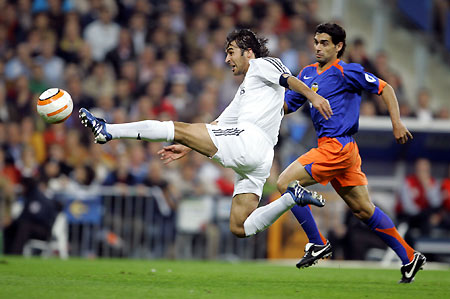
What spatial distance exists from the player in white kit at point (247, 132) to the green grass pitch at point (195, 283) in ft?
2.37

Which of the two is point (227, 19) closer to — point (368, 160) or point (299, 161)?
point (368, 160)

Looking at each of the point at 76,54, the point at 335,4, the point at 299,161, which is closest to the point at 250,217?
the point at 299,161

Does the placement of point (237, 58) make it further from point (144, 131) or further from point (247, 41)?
point (144, 131)

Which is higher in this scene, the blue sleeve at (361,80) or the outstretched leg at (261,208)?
the blue sleeve at (361,80)

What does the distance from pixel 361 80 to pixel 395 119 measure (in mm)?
Result: 576

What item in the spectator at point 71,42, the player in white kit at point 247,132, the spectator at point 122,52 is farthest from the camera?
the spectator at point 122,52

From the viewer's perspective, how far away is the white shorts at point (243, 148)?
7.23 metres

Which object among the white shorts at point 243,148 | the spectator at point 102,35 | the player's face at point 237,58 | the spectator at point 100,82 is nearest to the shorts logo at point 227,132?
the white shorts at point 243,148

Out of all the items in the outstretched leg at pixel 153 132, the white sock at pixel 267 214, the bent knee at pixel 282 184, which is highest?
the outstretched leg at pixel 153 132

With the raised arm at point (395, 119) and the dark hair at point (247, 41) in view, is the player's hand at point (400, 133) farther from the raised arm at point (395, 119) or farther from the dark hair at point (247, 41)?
the dark hair at point (247, 41)

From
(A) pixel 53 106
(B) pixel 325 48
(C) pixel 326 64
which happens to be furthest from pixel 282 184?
(A) pixel 53 106

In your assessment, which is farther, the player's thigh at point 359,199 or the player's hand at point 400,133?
the player's thigh at point 359,199

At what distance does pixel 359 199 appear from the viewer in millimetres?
7773

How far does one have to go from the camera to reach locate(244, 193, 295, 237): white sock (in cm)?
711
